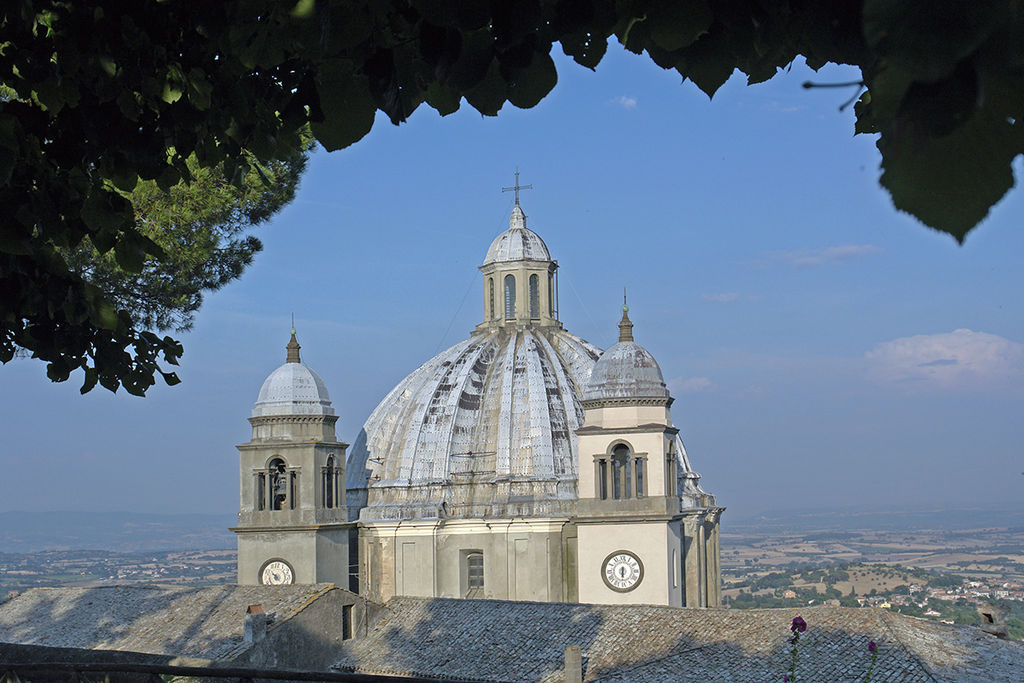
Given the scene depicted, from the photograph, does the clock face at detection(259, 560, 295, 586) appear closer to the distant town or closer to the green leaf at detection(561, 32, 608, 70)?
the distant town

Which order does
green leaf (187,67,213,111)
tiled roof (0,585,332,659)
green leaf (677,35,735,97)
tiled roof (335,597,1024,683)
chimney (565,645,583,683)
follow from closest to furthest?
green leaf (677,35,735,97) → green leaf (187,67,213,111) → tiled roof (335,597,1024,683) → chimney (565,645,583,683) → tiled roof (0,585,332,659)

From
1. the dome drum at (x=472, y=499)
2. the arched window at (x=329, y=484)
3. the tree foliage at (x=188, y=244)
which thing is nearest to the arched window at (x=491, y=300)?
the dome drum at (x=472, y=499)

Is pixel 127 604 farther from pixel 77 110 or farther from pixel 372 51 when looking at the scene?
pixel 372 51

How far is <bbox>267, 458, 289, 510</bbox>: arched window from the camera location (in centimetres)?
3172

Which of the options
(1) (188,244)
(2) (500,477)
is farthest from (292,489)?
(1) (188,244)

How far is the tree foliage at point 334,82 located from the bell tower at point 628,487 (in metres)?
23.7

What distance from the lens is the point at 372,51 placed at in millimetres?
2840

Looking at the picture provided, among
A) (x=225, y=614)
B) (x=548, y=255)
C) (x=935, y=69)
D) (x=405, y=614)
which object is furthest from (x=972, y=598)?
(x=935, y=69)

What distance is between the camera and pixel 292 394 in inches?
1249

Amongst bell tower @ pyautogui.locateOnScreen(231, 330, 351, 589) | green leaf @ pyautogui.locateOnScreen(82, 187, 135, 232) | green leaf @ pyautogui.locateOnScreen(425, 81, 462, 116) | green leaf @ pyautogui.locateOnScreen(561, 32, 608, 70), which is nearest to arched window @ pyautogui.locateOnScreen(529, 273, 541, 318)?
bell tower @ pyautogui.locateOnScreen(231, 330, 351, 589)

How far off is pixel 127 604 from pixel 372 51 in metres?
29.6

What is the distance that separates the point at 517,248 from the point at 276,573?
14.1 metres

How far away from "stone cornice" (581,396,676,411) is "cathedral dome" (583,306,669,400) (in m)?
0.05

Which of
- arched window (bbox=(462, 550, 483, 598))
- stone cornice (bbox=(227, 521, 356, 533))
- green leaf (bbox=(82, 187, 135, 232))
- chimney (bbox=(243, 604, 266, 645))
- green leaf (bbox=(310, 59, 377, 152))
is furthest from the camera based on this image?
arched window (bbox=(462, 550, 483, 598))
